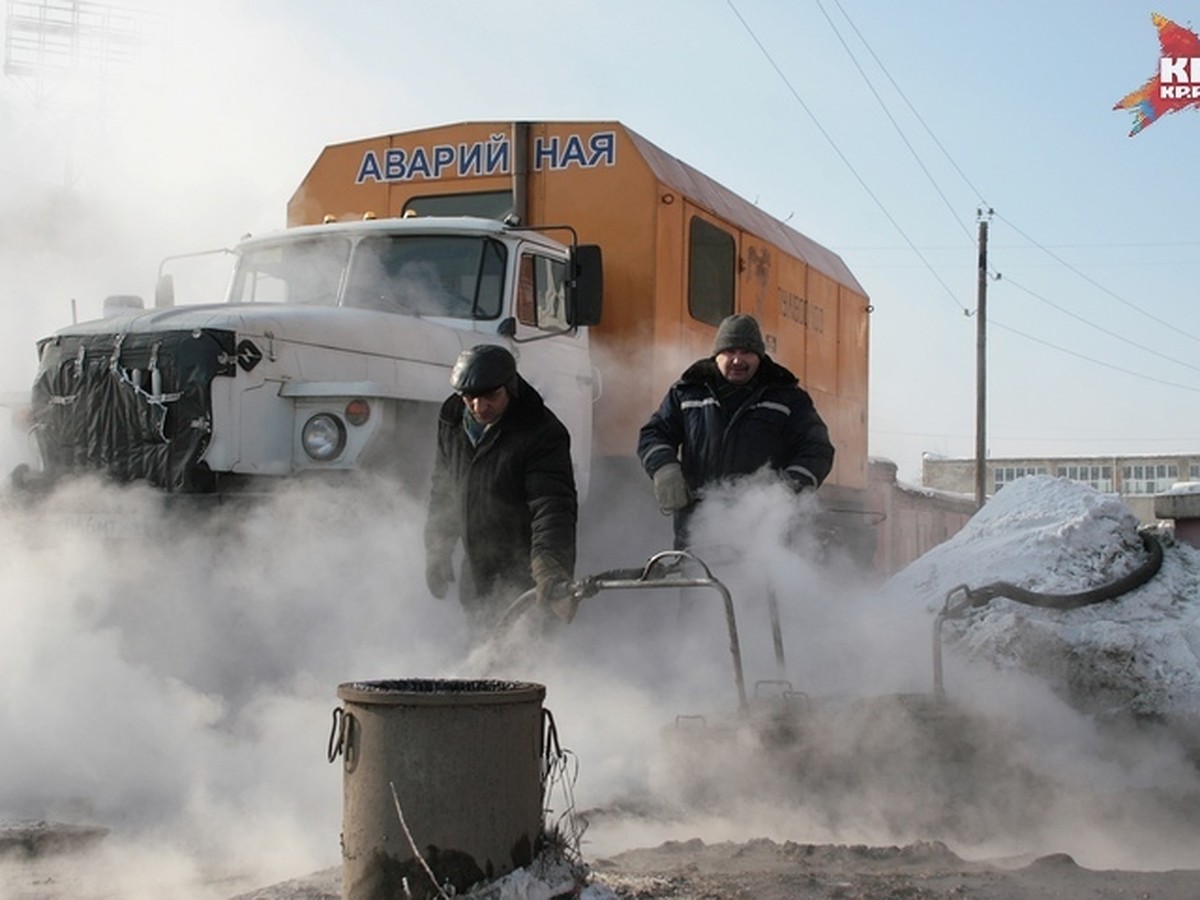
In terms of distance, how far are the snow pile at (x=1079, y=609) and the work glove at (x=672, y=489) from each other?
4.57 ft

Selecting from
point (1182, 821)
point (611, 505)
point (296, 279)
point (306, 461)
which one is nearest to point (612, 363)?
Answer: point (611, 505)

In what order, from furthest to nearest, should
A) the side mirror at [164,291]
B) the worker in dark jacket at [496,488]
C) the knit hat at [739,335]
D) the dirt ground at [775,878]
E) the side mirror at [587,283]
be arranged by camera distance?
the side mirror at [164,291], the side mirror at [587,283], the knit hat at [739,335], the worker in dark jacket at [496,488], the dirt ground at [775,878]

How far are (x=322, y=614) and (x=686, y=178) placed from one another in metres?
4.38

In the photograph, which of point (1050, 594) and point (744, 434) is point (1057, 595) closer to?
point (1050, 594)

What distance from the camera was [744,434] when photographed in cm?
664

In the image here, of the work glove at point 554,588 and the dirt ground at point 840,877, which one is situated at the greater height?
the work glove at point 554,588

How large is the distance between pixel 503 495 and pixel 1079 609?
280 cm

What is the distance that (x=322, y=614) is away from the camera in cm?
679

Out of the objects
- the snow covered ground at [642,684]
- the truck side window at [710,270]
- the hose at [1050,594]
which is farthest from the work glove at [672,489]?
the truck side window at [710,270]

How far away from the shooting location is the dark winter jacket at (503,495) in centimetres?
581

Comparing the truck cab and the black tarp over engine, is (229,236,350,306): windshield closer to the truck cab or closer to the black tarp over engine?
the truck cab

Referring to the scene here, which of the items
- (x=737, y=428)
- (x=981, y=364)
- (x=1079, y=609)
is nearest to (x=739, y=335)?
(x=737, y=428)

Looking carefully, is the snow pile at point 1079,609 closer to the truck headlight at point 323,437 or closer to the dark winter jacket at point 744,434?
the dark winter jacket at point 744,434

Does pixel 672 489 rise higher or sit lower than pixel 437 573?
higher
